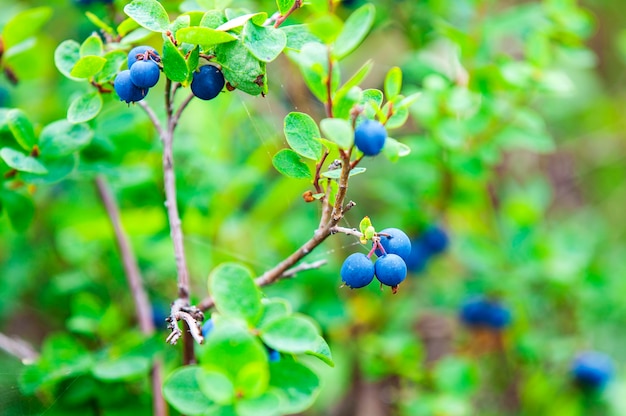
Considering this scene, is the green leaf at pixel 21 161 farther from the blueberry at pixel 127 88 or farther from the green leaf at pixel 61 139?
the blueberry at pixel 127 88

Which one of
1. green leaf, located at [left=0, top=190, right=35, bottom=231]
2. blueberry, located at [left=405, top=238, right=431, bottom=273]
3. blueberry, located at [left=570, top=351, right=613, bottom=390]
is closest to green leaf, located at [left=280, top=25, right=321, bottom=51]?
green leaf, located at [left=0, top=190, right=35, bottom=231]

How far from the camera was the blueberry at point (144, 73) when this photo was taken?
2.68 ft

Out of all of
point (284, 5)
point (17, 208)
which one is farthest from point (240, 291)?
point (17, 208)

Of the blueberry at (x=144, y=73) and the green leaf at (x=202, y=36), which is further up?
the green leaf at (x=202, y=36)

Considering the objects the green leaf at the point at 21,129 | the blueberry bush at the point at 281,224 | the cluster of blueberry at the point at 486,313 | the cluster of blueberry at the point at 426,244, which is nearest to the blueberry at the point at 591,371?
the blueberry bush at the point at 281,224

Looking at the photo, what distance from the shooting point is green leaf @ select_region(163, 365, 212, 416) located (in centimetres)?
67

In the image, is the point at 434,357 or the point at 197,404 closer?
the point at 197,404

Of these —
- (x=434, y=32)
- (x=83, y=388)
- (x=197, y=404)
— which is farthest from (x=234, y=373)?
(x=434, y=32)

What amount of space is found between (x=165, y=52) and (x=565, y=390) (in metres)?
1.61

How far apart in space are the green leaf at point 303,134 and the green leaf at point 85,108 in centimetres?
31

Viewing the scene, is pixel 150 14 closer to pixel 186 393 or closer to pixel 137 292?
pixel 186 393

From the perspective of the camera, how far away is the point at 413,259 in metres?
1.70

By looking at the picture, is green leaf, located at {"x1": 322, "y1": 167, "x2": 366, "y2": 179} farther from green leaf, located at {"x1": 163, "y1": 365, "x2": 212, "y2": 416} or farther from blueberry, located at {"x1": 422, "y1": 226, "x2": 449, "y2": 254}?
blueberry, located at {"x1": 422, "y1": 226, "x2": 449, "y2": 254}

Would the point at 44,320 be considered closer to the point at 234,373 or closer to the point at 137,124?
the point at 137,124
